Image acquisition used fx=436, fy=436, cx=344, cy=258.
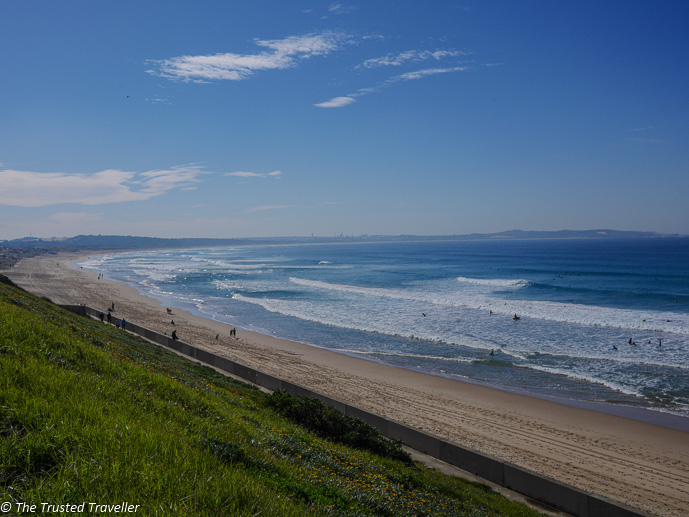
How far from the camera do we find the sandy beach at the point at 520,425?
13820 mm

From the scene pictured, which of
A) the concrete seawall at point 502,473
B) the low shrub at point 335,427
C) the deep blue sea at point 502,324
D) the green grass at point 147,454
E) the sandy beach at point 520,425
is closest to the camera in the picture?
the green grass at point 147,454

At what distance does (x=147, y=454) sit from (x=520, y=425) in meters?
17.7

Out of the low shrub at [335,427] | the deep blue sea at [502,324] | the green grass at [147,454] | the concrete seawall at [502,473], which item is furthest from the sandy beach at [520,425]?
the green grass at [147,454]

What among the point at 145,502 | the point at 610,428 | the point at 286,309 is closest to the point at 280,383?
the point at 610,428

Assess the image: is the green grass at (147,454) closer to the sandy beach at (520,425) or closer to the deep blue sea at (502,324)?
the sandy beach at (520,425)

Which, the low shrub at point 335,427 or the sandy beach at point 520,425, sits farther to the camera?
the sandy beach at point 520,425

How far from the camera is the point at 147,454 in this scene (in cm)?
395

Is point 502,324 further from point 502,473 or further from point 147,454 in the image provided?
point 147,454

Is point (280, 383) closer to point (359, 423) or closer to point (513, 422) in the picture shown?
point (359, 423)

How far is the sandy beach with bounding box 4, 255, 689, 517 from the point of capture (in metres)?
13.8

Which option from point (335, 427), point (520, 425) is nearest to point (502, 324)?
point (520, 425)

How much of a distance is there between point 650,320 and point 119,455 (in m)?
45.9

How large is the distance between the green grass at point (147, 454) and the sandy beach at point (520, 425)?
7.49 metres

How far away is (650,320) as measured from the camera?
39.0m
